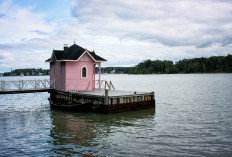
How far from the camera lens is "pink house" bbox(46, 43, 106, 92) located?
79.9ft

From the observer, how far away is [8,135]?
1426 centimetres

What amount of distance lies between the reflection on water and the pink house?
4260 millimetres

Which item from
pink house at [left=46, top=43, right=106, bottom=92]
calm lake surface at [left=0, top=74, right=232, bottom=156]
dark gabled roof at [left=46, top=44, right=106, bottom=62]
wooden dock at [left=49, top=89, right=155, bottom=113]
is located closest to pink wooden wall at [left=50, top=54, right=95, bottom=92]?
pink house at [left=46, top=43, right=106, bottom=92]

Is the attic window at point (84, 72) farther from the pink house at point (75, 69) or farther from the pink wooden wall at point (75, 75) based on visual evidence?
the pink wooden wall at point (75, 75)

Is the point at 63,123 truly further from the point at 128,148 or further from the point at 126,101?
the point at 128,148

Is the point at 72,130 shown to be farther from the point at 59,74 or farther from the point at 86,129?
the point at 59,74

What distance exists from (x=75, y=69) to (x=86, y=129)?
10.6 m

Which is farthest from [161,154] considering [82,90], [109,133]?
[82,90]

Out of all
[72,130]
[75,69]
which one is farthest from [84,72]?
[72,130]

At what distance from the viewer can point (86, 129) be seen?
50.9ft

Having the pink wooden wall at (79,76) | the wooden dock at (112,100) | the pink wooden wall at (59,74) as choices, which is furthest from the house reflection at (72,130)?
the pink wooden wall at (59,74)

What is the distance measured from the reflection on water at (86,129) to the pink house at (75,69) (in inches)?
168

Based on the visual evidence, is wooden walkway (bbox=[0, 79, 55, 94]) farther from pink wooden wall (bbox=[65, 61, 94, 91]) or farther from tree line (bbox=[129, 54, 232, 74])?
tree line (bbox=[129, 54, 232, 74])

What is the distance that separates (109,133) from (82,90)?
11.4 meters
